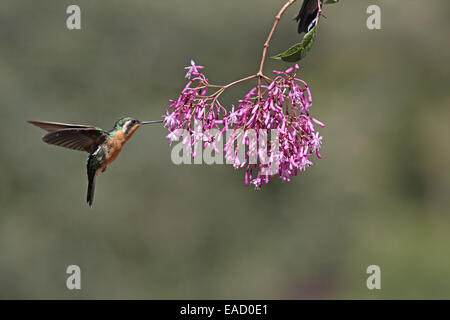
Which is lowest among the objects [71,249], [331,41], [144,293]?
[144,293]

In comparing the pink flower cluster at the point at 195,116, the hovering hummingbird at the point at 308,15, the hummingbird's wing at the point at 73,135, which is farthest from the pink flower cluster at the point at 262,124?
the hummingbird's wing at the point at 73,135

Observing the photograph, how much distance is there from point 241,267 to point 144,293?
1.67 metres

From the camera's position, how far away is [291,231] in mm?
9203

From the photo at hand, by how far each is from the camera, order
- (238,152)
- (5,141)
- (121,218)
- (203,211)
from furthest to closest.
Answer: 1. (203,211)
2. (121,218)
3. (5,141)
4. (238,152)

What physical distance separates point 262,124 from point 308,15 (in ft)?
1.66

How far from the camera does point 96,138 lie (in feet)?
9.46

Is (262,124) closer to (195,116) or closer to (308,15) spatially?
(195,116)

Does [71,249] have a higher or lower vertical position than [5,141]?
lower

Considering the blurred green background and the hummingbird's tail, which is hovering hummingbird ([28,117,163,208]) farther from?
the blurred green background

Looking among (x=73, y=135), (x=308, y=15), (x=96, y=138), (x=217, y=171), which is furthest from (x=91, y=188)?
(x=217, y=171)

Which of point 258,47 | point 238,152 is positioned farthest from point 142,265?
point 238,152

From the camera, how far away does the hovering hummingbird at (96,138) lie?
2.66 m

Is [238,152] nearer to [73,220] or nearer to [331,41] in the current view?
[73,220]

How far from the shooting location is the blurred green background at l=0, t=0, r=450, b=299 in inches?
307
